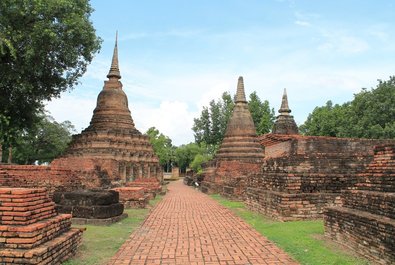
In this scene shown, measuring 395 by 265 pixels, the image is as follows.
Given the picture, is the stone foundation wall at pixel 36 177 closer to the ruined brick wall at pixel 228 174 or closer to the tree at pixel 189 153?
the ruined brick wall at pixel 228 174

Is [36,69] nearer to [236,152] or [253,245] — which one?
[253,245]

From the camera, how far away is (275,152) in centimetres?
1250

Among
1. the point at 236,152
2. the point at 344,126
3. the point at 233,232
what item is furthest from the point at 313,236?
the point at 344,126

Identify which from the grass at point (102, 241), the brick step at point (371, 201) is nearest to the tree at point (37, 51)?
the grass at point (102, 241)

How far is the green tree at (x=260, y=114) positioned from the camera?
4291cm

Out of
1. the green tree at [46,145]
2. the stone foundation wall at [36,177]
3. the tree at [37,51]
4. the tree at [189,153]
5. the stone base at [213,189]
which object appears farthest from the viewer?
the tree at [189,153]

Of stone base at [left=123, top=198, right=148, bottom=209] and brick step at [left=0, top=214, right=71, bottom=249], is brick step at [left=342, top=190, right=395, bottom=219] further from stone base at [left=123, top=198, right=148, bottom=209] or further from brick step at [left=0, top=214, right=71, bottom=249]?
stone base at [left=123, top=198, right=148, bottom=209]

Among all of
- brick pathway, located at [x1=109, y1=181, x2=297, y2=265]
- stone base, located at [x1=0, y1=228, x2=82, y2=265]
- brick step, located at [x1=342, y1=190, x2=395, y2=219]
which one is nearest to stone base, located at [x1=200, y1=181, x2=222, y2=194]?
brick pathway, located at [x1=109, y1=181, x2=297, y2=265]

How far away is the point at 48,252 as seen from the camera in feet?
15.2

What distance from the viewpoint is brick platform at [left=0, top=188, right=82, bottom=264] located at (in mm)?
4293

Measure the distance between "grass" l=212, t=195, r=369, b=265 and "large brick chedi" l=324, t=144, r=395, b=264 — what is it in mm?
212

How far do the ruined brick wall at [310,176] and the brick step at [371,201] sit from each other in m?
2.06

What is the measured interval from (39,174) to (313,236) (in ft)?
25.4

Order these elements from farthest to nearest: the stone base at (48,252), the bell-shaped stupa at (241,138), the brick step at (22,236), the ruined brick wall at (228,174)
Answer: the bell-shaped stupa at (241,138) → the ruined brick wall at (228,174) → the brick step at (22,236) → the stone base at (48,252)
